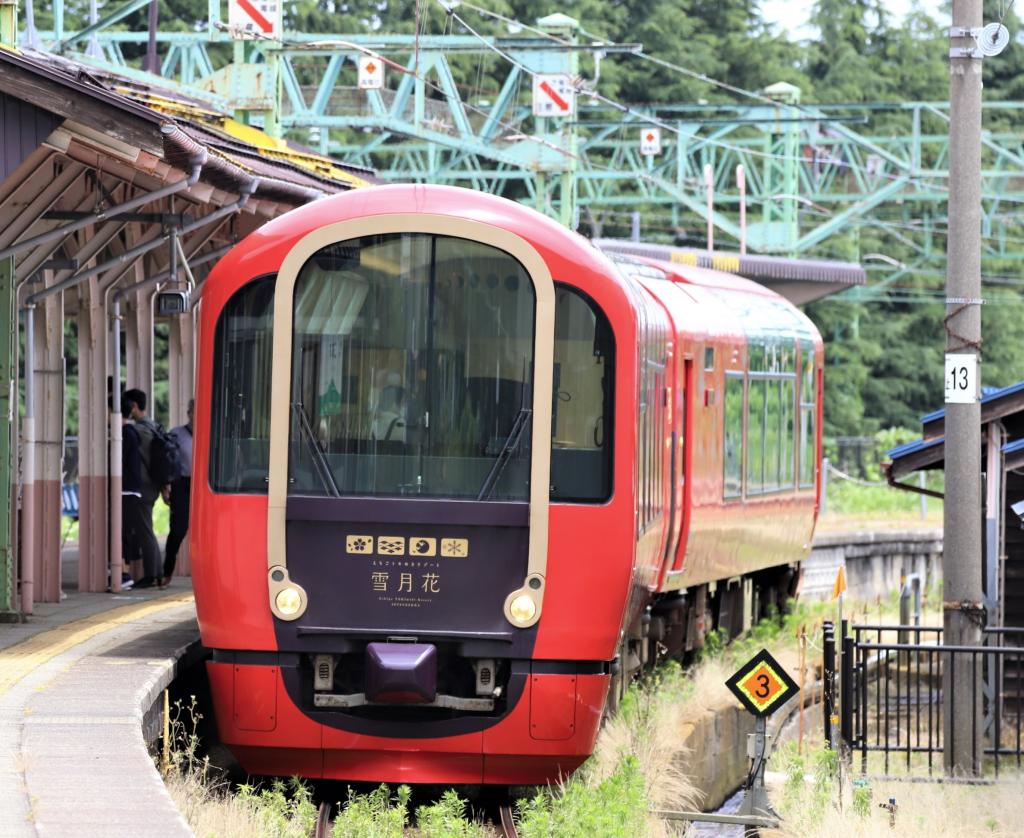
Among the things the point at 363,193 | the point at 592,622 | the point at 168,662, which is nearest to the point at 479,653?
the point at 592,622

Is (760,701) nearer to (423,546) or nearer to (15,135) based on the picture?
(423,546)

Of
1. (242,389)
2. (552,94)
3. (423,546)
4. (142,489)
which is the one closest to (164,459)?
(142,489)

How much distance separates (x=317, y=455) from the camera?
10.4 meters

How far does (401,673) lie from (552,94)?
19593 mm

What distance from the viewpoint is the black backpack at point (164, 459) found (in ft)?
52.6

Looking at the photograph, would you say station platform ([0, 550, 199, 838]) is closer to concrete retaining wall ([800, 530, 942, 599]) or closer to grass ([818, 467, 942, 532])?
concrete retaining wall ([800, 530, 942, 599])

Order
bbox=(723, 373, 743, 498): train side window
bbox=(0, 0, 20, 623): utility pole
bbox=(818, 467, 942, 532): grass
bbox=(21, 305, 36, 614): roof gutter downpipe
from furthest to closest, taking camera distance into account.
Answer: bbox=(818, 467, 942, 532): grass
bbox=(723, 373, 743, 498): train side window
bbox=(21, 305, 36, 614): roof gutter downpipe
bbox=(0, 0, 20, 623): utility pole

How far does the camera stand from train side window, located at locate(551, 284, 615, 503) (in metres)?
10.4

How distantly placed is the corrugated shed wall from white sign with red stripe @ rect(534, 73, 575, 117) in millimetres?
17461

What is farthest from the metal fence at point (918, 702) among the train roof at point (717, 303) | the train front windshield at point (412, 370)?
the train front windshield at point (412, 370)

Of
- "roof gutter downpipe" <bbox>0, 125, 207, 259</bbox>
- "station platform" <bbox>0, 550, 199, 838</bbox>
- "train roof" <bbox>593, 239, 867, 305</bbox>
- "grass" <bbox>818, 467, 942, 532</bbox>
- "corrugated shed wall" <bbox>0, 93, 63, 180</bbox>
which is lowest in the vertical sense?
"grass" <bbox>818, 467, 942, 532</bbox>

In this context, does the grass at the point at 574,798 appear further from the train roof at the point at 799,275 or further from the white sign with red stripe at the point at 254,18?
the train roof at the point at 799,275

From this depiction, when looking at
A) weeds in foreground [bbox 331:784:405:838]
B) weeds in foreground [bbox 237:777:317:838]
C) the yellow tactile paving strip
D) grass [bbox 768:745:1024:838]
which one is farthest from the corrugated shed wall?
grass [bbox 768:745:1024:838]

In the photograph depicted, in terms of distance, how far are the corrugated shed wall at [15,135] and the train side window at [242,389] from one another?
1.84 meters
